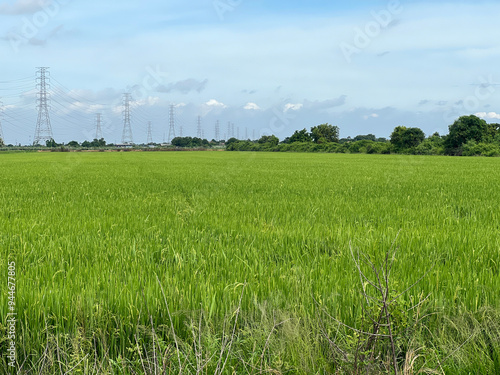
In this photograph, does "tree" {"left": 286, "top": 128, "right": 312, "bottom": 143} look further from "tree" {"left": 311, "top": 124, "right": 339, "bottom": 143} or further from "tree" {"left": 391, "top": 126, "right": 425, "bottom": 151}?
"tree" {"left": 391, "top": 126, "right": 425, "bottom": 151}

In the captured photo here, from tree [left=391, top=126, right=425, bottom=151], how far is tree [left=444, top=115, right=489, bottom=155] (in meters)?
11.1

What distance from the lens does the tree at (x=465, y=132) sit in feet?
253

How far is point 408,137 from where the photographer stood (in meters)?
89.5

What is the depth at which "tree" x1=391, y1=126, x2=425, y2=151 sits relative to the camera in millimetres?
89562

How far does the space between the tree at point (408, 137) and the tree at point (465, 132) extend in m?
11.1

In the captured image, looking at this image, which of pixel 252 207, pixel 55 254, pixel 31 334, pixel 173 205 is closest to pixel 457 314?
pixel 31 334

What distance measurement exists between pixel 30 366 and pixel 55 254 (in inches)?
80.4

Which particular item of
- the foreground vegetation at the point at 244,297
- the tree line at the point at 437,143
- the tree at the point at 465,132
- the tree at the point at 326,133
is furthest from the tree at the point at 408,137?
the foreground vegetation at the point at 244,297

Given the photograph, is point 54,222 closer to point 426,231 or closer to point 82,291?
point 82,291

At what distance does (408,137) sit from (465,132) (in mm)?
14114

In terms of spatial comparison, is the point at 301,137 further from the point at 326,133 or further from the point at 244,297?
the point at 244,297

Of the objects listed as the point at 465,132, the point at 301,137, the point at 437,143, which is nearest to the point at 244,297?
the point at 465,132

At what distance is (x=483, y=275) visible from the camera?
3.38 meters

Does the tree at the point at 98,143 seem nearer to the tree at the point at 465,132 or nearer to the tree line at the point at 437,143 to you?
the tree line at the point at 437,143
